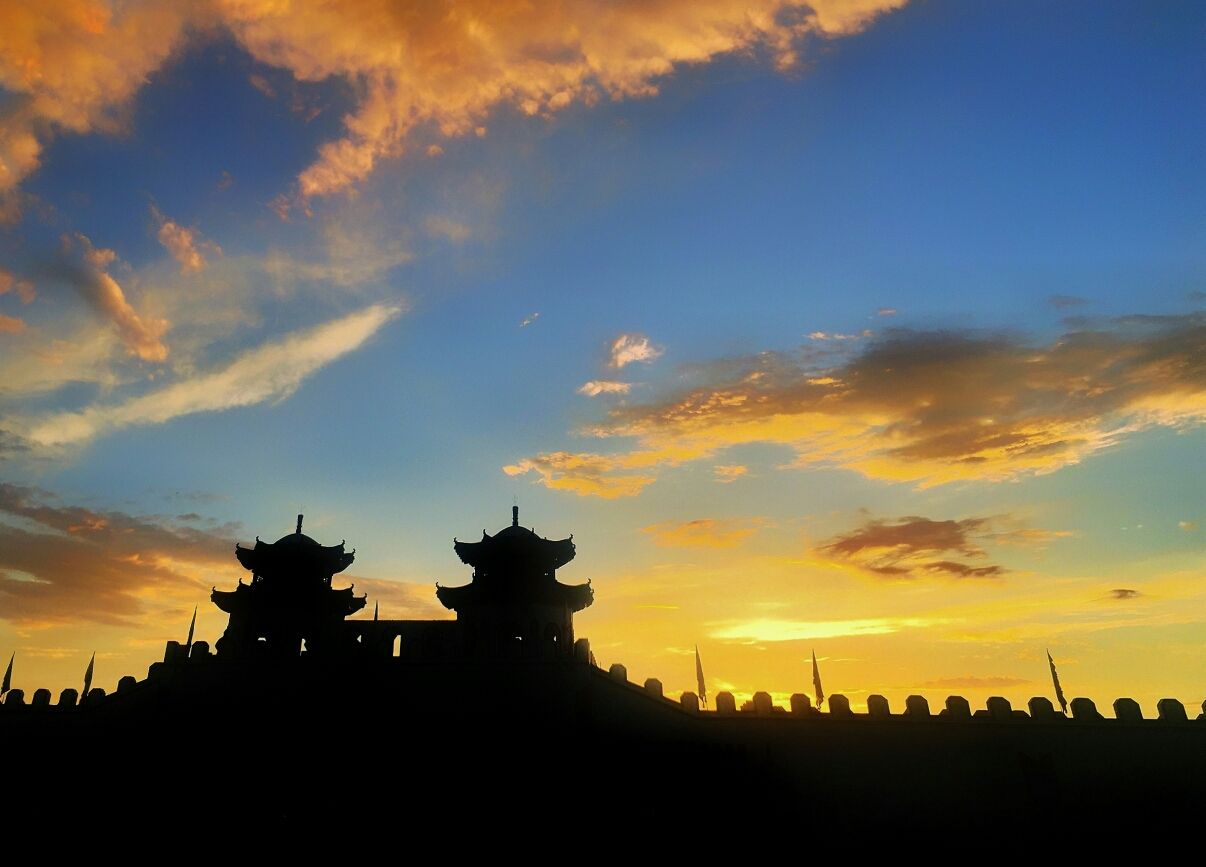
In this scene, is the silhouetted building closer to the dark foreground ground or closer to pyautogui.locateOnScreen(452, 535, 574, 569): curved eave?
the dark foreground ground

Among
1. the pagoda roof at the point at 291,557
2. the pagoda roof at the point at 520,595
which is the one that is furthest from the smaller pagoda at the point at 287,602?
the pagoda roof at the point at 520,595

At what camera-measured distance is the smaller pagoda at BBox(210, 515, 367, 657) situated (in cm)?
2961

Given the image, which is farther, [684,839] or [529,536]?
[529,536]

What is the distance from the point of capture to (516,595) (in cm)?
3025

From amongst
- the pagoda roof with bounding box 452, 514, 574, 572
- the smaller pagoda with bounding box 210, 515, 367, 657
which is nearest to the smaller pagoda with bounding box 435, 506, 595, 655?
the pagoda roof with bounding box 452, 514, 574, 572

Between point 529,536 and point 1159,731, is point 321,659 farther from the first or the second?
point 1159,731

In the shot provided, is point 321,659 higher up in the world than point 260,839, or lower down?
higher up

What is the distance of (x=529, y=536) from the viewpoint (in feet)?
103

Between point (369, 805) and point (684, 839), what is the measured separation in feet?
35.4

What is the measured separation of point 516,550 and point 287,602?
10393 mm

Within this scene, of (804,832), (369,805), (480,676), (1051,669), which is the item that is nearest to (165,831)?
(369,805)

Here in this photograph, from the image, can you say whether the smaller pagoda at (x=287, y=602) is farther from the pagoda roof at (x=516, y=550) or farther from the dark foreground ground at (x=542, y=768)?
the pagoda roof at (x=516, y=550)

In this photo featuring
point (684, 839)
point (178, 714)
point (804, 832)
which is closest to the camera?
point (684, 839)

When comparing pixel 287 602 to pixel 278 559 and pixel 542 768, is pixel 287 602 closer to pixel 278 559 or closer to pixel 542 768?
pixel 278 559
